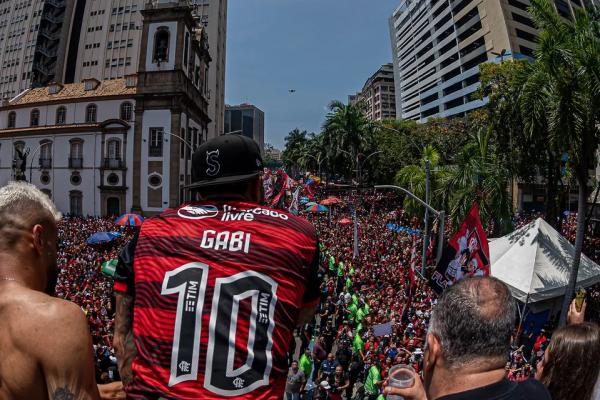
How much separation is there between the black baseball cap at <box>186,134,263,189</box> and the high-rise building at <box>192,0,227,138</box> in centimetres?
7247

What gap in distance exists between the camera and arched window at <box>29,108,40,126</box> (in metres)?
49.1

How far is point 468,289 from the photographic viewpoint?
183 centimetres

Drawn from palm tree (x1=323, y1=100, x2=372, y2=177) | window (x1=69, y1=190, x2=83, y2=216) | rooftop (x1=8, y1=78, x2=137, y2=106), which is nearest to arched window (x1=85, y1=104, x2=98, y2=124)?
rooftop (x1=8, y1=78, x2=137, y2=106)

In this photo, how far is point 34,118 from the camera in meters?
49.3

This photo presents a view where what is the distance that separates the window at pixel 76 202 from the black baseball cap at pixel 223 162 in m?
48.8

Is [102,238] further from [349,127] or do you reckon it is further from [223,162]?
[349,127]

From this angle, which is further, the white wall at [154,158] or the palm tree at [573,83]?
the white wall at [154,158]

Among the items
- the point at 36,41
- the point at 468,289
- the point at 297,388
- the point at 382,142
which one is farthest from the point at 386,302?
the point at 36,41

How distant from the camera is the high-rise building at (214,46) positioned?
246ft

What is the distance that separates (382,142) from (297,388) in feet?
165

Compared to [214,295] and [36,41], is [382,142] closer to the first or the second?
[214,295]

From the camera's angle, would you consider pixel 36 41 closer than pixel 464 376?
No

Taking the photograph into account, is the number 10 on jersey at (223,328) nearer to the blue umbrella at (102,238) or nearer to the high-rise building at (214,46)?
the blue umbrella at (102,238)

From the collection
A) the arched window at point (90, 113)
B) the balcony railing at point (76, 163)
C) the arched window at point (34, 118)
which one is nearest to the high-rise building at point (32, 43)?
the arched window at point (34, 118)
